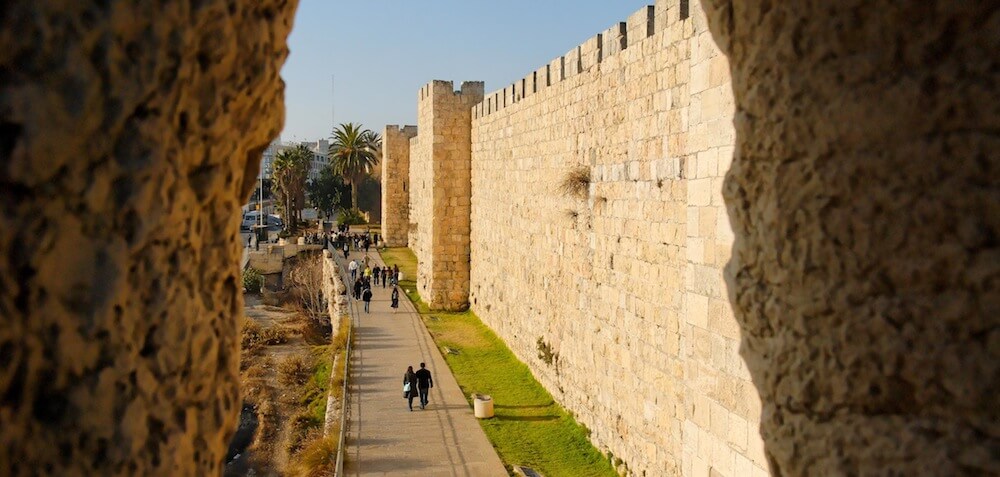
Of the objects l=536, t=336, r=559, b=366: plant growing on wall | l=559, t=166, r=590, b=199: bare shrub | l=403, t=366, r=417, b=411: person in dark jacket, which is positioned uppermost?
l=559, t=166, r=590, b=199: bare shrub

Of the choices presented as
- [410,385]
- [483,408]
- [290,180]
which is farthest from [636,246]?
[290,180]

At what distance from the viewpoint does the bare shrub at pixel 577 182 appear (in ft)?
29.2

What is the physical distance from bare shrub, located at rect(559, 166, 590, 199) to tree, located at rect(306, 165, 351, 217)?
111ft

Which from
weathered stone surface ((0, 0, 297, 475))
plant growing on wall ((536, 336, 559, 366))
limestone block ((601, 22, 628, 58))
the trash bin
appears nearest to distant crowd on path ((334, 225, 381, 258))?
plant growing on wall ((536, 336, 559, 366))

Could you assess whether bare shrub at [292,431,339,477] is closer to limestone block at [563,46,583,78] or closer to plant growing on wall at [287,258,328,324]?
limestone block at [563,46,583,78]

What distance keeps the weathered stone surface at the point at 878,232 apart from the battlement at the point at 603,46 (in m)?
4.41

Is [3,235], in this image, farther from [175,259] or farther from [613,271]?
[613,271]

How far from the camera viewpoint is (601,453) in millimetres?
8305

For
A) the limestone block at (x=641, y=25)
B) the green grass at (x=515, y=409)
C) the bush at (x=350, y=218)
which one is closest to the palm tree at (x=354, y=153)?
the bush at (x=350, y=218)

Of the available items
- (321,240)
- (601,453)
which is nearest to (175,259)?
(601,453)

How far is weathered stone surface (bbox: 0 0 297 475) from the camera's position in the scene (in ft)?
4.08

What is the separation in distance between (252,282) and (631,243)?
16.9m

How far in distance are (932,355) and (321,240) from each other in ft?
88.1

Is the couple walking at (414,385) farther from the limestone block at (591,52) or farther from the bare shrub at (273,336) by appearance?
the bare shrub at (273,336)
